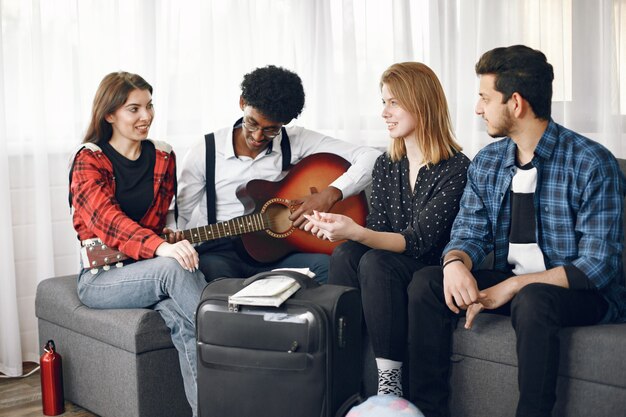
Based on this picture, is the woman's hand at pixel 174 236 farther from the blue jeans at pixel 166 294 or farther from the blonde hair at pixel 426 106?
the blonde hair at pixel 426 106

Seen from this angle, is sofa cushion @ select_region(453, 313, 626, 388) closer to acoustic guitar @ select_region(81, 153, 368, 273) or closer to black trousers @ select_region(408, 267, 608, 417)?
black trousers @ select_region(408, 267, 608, 417)

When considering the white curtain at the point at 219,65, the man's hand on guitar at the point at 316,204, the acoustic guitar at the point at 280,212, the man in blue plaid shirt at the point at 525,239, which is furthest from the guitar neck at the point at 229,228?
the white curtain at the point at 219,65

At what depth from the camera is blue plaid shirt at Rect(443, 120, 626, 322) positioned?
6.64 feet

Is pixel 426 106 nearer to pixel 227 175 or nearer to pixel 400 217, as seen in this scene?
pixel 400 217

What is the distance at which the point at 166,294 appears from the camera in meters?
2.41

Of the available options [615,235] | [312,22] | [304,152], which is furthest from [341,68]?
[615,235]

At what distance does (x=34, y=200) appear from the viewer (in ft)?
10.4

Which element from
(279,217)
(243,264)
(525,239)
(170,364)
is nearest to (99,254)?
(170,364)

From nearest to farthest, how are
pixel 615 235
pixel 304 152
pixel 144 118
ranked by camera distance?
pixel 615 235 → pixel 144 118 → pixel 304 152

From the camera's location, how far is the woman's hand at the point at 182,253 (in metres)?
2.38

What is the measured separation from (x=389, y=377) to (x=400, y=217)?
1.75 ft

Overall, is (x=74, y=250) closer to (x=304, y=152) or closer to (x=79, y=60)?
(x=79, y=60)

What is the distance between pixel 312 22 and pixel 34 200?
4.97 feet

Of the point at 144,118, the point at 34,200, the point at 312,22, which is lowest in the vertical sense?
the point at 34,200
